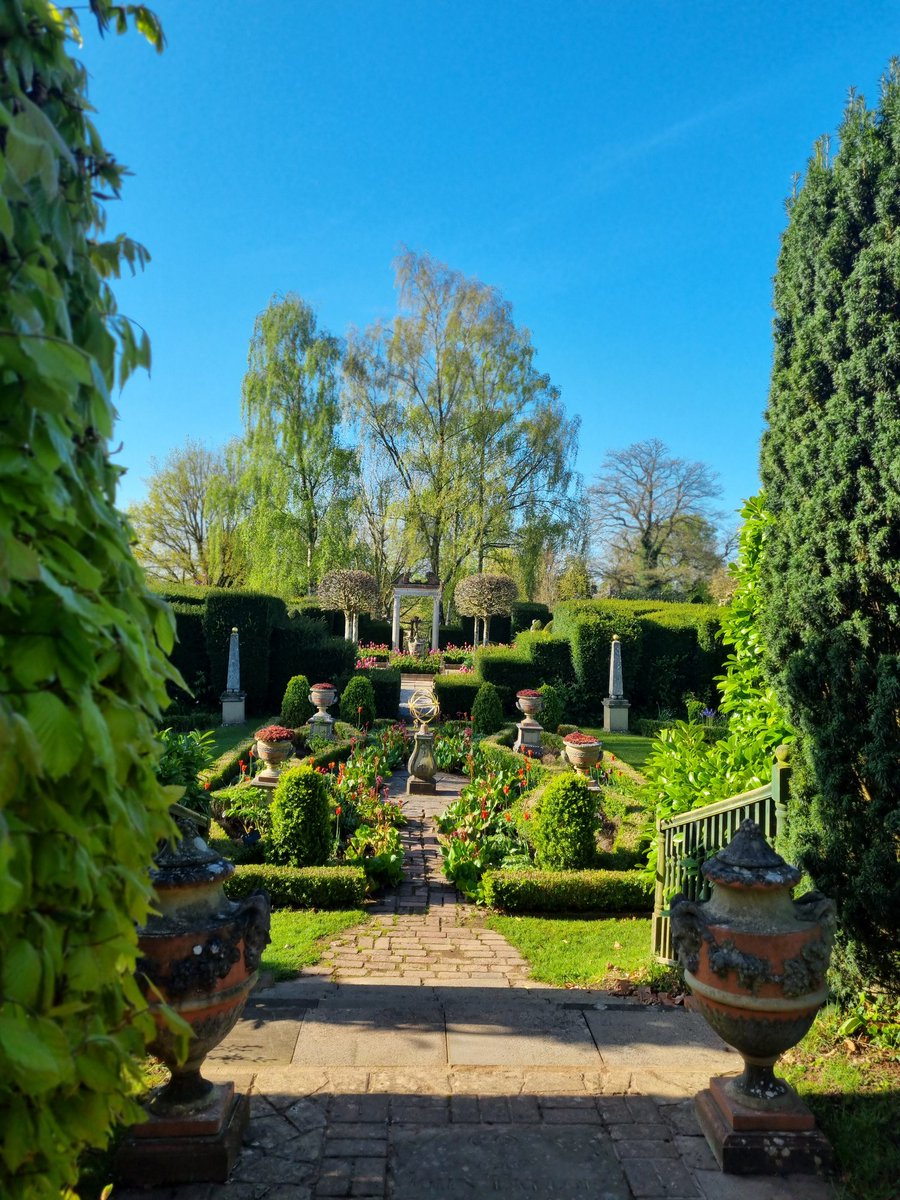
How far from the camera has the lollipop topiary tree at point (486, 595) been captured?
2673 centimetres

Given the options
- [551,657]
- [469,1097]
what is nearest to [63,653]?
[469,1097]

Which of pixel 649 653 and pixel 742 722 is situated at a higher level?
pixel 742 722

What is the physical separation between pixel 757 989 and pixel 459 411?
92.8 ft

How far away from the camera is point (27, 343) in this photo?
3.78 ft

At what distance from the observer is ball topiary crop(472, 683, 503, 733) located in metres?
15.5

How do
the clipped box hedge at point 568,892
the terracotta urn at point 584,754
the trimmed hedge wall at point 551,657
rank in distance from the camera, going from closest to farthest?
1. the clipped box hedge at point 568,892
2. the terracotta urn at point 584,754
3. the trimmed hedge wall at point 551,657

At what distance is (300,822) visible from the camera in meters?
7.42

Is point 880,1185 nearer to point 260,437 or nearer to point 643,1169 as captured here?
point 643,1169

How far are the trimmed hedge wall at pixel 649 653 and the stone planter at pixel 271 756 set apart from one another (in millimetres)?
9898

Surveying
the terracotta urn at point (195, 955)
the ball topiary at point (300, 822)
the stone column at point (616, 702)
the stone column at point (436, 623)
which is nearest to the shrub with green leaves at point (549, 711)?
the stone column at point (616, 702)

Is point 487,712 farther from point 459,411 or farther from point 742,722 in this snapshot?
point 459,411

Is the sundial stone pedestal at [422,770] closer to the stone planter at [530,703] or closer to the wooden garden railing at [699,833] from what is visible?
the stone planter at [530,703]

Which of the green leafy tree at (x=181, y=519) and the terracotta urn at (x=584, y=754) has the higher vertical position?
the green leafy tree at (x=181, y=519)

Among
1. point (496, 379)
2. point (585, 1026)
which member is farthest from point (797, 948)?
point (496, 379)
